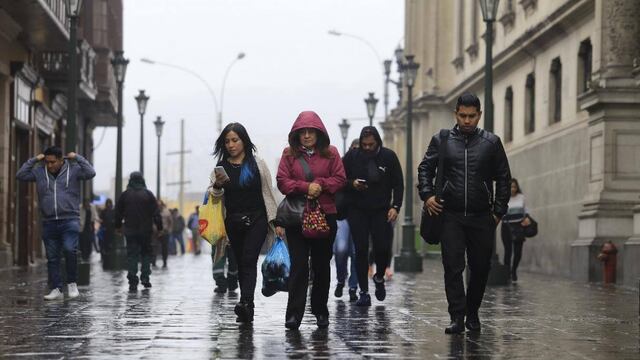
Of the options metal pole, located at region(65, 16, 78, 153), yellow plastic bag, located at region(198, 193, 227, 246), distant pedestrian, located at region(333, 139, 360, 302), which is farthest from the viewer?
metal pole, located at region(65, 16, 78, 153)

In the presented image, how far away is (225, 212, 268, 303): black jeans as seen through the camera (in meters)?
12.4

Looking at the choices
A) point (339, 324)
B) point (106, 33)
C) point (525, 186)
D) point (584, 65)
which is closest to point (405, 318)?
point (339, 324)

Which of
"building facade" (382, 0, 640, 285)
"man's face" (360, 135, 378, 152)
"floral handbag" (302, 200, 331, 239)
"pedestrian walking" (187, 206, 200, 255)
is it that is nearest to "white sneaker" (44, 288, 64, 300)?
"man's face" (360, 135, 378, 152)

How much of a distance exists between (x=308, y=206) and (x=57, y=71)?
79.3 feet

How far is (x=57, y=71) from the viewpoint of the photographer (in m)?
35.1

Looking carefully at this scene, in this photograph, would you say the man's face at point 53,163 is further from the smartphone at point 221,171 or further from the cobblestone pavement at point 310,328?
the smartphone at point 221,171

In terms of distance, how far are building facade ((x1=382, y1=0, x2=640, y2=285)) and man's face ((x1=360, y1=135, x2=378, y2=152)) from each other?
815 cm

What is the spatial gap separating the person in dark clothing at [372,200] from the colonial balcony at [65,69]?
19.3 meters

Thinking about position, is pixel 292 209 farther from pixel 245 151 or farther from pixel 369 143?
pixel 369 143

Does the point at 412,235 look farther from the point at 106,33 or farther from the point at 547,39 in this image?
the point at 106,33

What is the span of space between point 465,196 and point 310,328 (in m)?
1.78

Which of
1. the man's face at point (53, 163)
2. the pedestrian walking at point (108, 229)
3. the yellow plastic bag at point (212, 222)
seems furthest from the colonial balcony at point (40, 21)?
the yellow plastic bag at point (212, 222)

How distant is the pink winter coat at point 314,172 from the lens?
38.9 ft

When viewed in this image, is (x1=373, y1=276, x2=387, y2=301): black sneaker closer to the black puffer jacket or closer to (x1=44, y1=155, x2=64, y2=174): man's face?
(x1=44, y1=155, x2=64, y2=174): man's face
